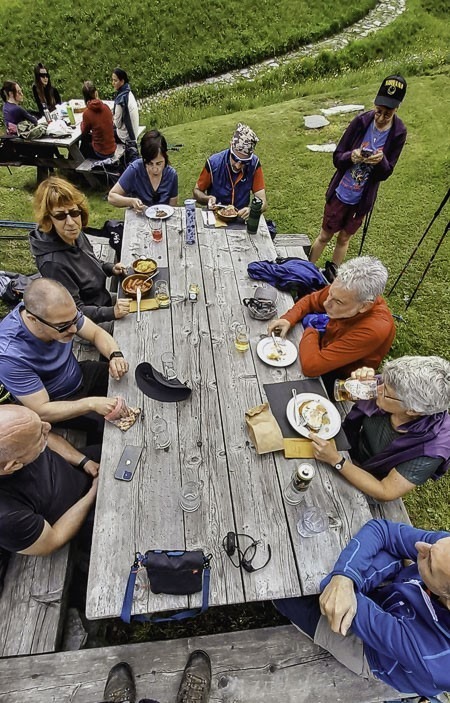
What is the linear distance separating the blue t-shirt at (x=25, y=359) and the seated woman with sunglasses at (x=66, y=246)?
0.71 meters

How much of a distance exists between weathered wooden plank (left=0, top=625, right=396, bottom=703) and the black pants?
4.89 ft

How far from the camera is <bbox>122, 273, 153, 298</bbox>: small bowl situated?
374 cm

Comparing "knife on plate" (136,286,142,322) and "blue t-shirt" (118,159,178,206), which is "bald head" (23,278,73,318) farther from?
"blue t-shirt" (118,159,178,206)

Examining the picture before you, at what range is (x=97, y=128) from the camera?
26.2ft

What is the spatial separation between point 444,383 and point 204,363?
1686mm

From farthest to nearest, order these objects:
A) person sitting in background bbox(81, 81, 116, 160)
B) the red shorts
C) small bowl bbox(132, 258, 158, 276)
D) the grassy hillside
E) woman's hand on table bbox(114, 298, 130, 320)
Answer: the grassy hillside < person sitting in background bbox(81, 81, 116, 160) < the red shorts < small bowl bbox(132, 258, 158, 276) < woman's hand on table bbox(114, 298, 130, 320)

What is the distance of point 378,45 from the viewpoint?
1500 cm

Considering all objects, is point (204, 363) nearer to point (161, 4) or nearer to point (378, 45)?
point (378, 45)

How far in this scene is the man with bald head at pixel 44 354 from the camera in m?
2.78

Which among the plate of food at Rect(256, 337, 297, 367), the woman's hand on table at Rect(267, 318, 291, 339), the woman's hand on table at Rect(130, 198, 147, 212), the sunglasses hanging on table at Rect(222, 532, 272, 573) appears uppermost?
the woman's hand on table at Rect(130, 198, 147, 212)

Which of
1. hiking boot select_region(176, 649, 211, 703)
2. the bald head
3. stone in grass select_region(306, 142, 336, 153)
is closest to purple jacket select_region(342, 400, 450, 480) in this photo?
hiking boot select_region(176, 649, 211, 703)

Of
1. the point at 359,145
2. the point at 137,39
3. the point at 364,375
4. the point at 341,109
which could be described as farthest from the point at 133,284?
the point at 137,39

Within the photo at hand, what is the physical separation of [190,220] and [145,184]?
4.29ft

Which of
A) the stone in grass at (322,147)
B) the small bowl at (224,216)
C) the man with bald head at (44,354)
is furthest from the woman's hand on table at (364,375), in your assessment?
the stone in grass at (322,147)
